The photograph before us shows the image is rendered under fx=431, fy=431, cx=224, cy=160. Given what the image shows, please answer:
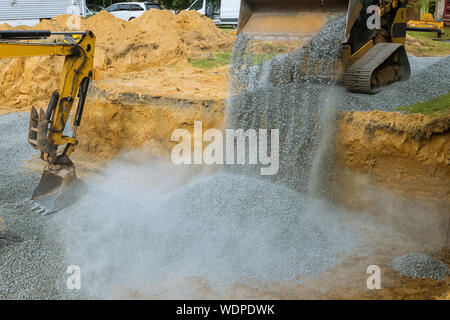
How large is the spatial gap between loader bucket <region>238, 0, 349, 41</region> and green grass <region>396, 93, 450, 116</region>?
166 cm

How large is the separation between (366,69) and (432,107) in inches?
48.5

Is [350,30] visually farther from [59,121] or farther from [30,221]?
[30,221]

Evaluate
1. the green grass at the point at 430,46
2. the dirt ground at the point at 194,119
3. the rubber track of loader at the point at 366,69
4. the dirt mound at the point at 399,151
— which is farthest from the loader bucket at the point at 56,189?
the green grass at the point at 430,46

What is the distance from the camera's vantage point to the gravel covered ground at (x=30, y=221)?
415 cm

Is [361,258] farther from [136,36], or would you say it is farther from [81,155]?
[136,36]

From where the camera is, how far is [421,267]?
173 inches

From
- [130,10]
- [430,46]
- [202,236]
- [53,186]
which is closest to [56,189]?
[53,186]

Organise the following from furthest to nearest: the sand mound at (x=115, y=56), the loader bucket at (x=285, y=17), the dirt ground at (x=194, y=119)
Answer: the sand mound at (x=115, y=56), the loader bucket at (x=285, y=17), the dirt ground at (x=194, y=119)

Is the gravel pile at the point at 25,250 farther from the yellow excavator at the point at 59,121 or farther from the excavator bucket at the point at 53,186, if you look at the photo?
the yellow excavator at the point at 59,121

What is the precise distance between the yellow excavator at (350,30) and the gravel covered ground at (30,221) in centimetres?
31

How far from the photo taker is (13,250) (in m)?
4.62

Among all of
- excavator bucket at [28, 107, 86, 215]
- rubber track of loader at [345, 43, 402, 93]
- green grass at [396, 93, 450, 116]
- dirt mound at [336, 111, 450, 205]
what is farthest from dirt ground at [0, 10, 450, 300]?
excavator bucket at [28, 107, 86, 215]

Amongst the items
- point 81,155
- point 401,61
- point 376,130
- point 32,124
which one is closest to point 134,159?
point 81,155

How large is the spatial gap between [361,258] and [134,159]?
4226 millimetres
